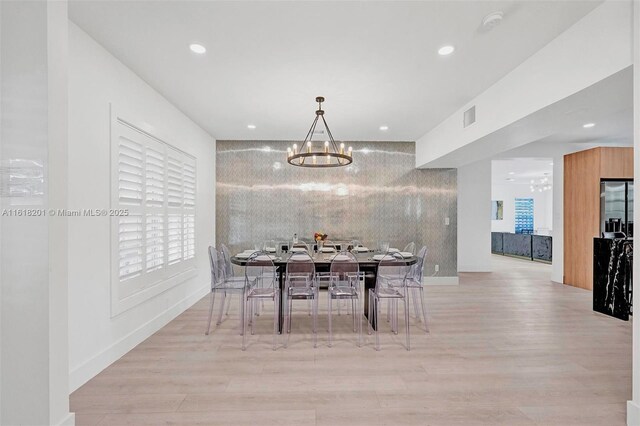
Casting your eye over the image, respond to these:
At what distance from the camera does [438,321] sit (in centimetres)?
416

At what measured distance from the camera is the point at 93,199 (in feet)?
8.95

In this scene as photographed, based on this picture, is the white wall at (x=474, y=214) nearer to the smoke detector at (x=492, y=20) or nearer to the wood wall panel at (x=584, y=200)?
the wood wall panel at (x=584, y=200)

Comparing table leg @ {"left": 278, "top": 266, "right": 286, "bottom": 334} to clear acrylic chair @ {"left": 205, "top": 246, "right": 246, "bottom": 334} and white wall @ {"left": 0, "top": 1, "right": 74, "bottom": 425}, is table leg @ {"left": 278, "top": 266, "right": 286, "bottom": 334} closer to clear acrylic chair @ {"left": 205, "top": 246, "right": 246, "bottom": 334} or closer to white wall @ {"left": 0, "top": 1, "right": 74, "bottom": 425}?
clear acrylic chair @ {"left": 205, "top": 246, "right": 246, "bottom": 334}

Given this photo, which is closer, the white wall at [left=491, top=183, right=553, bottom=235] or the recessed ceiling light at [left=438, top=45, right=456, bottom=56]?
the recessed ceiling light at [left=438, top=45, right=456, bottom=56]

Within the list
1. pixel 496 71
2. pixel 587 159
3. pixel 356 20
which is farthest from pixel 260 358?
pixel 587 159

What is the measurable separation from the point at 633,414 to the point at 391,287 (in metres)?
2.19

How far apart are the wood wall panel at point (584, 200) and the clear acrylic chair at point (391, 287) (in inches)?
166

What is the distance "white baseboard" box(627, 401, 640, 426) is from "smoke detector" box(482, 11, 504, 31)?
273 centimetres

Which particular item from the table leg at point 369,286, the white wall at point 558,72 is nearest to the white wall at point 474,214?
the white wall at point 558,72

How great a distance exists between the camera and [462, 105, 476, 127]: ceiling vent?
4.04 m

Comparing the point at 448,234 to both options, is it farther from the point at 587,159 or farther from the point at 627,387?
the point at 627,387

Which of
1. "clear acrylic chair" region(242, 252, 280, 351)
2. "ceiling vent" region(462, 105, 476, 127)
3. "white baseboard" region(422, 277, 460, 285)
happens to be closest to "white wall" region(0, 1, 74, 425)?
"clear acrylic chair" region(242, 252, 280, 351)

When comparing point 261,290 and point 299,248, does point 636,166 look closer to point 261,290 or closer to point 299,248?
point 261,290

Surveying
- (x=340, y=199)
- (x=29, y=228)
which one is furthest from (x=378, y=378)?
(x=340, y=199)
